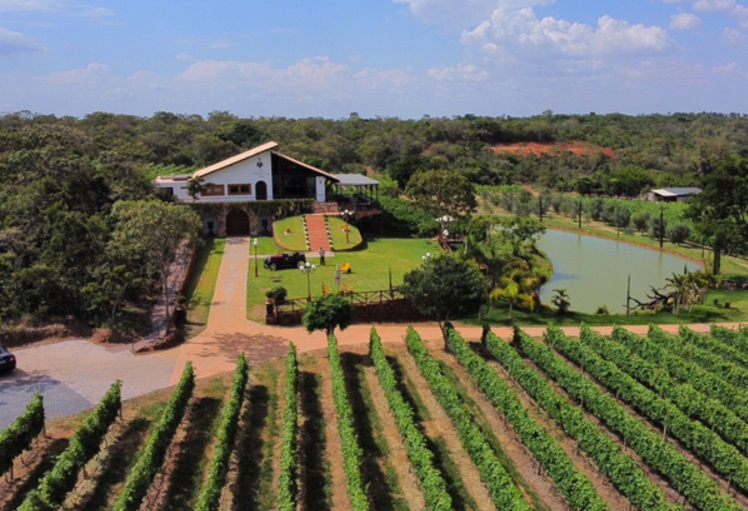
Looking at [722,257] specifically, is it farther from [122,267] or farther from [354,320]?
[122,267]

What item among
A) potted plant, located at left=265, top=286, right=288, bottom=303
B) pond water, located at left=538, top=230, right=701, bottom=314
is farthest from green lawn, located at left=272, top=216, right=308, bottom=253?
pond water, located at left=538, top=230, right=701, bottom=314

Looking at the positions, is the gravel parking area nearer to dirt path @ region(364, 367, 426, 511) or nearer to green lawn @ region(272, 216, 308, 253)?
dirt path @ region(364, 367, 426, 511)

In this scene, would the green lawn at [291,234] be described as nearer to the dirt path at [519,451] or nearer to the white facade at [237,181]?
Answer: the white facade at [237,181]

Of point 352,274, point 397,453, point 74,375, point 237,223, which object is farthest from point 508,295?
point 237,223

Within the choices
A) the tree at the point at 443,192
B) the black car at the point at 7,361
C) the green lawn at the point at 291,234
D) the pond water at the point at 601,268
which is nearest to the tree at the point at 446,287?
the pond water at the point at 601,268

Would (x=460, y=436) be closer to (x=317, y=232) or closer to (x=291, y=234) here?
(x=317, y=232)

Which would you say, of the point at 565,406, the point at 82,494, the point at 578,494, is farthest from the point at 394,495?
the point at 82,494
